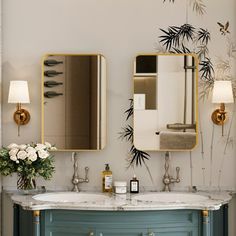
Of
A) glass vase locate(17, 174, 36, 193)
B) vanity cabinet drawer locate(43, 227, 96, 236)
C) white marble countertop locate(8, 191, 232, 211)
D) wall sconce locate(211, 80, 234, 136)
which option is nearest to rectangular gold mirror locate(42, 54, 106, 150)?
glass vase locate(17, 174, 36, 193)


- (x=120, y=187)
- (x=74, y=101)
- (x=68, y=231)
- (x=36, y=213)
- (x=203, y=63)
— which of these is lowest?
(x=68, y=231)

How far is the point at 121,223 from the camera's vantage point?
12.1ft

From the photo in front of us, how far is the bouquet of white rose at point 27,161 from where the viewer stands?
3.91 metres

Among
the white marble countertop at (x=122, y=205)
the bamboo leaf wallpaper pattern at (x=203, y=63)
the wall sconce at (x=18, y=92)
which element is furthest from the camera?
the bamboo leaf wallpaper pattern at (x=203, y=63)

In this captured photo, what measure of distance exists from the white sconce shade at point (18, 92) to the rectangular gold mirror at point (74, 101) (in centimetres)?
14

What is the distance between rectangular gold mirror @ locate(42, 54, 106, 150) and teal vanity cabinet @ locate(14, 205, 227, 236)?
0.66 meters

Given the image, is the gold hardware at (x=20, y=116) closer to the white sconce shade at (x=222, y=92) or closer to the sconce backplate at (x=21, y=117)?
the sconce backplate at (x=21, y=117)

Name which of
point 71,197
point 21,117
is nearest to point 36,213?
point 71,197

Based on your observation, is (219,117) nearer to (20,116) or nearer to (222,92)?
(222,92)

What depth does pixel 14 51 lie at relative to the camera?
4297 mm

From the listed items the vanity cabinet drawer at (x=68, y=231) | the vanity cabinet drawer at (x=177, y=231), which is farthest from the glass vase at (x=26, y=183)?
the vanity cabinet drawer at (x=177, y=231)

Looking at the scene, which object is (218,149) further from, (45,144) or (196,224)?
(45,144)

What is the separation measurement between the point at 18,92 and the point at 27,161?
53 cm

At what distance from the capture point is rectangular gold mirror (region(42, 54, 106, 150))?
4203 mm
